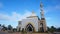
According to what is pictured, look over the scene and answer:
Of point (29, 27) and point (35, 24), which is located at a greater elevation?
point (35, 24)

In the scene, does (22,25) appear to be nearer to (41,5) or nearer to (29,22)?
(29,22)

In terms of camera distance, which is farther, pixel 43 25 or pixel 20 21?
pixel 20 21

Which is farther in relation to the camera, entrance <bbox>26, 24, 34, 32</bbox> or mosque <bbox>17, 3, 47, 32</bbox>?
entrance <bbox>26, 24, 34, 32</bbox>

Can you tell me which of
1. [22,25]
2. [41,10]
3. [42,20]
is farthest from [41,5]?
[22,25]

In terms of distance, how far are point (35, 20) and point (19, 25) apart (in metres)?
7.58

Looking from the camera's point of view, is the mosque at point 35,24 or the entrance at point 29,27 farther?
the entrance at point 29,27

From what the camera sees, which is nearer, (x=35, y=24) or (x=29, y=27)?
(x=35, y=24)

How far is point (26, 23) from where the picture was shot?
3569 cm

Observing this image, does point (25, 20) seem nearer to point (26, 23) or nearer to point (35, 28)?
point (26, 23)

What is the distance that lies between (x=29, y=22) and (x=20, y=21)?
5.10m

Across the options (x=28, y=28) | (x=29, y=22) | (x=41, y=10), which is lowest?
(x=28, y=28)

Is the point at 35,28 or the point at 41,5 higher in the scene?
the point at 41,5

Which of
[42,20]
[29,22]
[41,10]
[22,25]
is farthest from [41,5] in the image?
[22,25]

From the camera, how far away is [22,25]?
35969 millimetres
